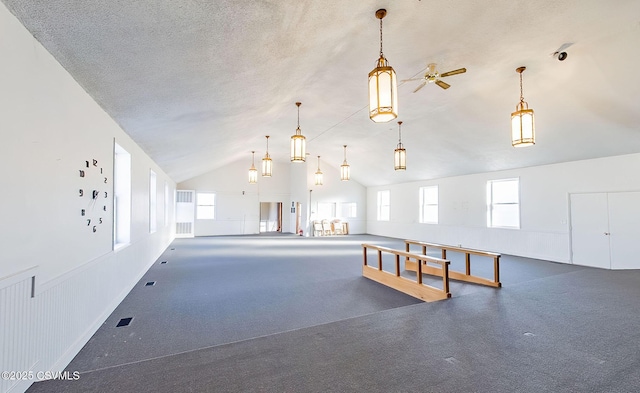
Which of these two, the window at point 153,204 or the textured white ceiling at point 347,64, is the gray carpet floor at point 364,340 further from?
the textured white ceiling at point 347,64

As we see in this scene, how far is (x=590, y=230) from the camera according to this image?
6.42 meters

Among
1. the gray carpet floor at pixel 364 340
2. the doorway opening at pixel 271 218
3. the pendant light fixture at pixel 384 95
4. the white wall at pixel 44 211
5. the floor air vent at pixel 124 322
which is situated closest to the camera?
the white wall at pixel 44 211

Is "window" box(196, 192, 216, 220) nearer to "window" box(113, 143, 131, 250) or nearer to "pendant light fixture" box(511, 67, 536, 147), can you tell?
"window" box(113, 143, 131, 250)

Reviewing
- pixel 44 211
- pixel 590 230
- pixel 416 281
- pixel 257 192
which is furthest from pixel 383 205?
pixel 44 211

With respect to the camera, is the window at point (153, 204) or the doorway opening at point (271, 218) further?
the doorway opening at point (271, 218)

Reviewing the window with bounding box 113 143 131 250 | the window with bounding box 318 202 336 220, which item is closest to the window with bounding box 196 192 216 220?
the window with bounding box 318 202 336 220

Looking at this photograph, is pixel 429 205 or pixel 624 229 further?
pixel 429 205

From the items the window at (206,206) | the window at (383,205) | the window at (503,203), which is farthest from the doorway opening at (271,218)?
the window at (503,203)

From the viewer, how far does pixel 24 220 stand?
70.7 inches

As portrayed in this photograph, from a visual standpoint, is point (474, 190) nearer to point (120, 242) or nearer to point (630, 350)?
point (630, 350)

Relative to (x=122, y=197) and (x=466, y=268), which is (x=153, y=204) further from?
(x=466, y=268)

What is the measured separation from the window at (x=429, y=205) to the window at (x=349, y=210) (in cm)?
378

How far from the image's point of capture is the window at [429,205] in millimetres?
10805

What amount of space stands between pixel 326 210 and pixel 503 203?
7.42 meters
